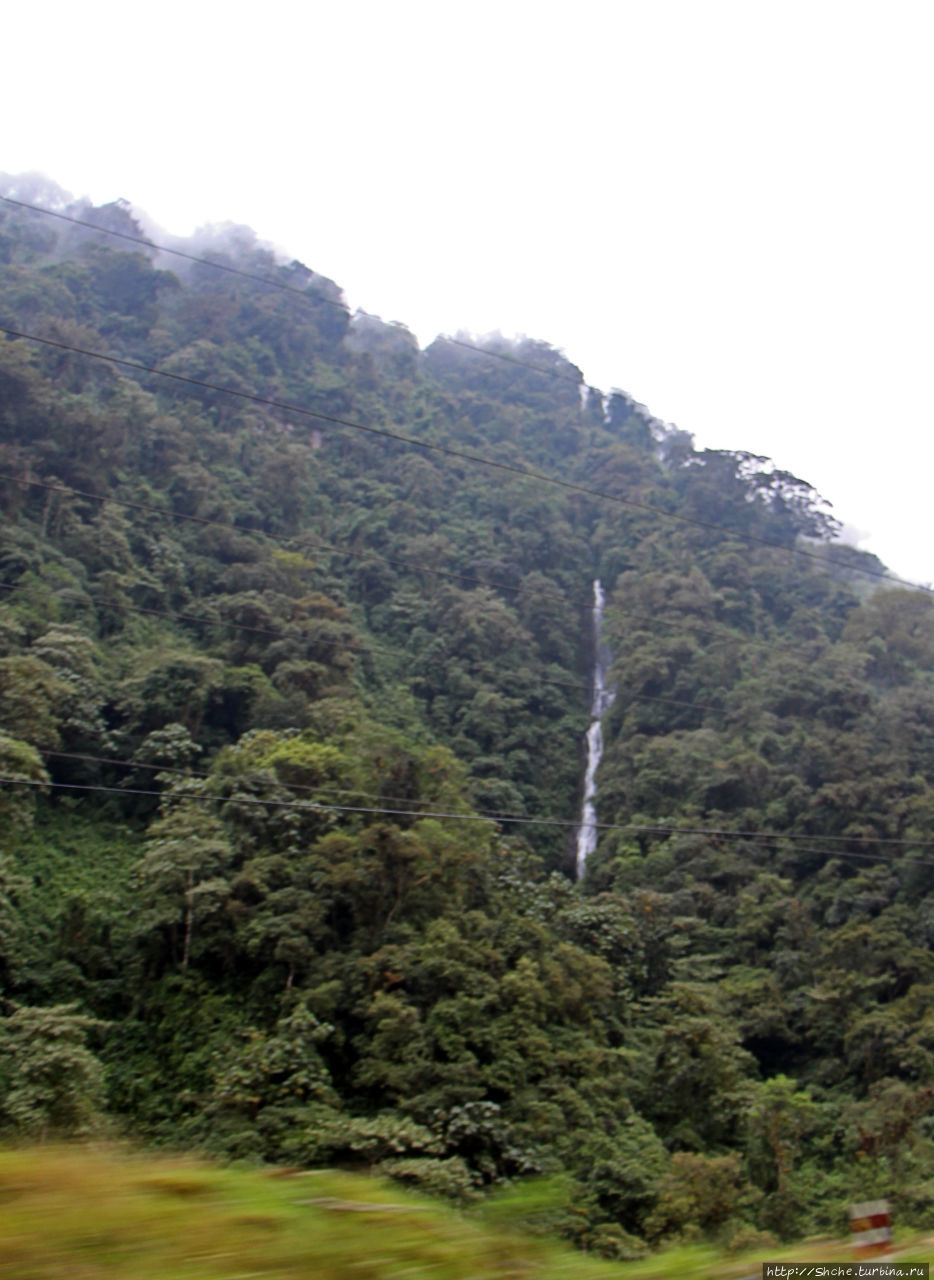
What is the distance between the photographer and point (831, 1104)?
1472 centimetres

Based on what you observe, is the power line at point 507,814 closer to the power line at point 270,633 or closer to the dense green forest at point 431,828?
the dense green forest at point 431,828

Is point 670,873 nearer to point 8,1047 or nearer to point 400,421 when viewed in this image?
point 8,1047

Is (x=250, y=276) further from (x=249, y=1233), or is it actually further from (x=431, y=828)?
(x=249, y=1233)

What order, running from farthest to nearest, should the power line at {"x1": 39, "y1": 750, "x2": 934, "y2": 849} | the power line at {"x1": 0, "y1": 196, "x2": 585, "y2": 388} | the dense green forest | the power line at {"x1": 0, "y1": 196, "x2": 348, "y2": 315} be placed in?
the power line at {"x1": 0, "y1": 196, "x2": 585, "y2": 388}
the power line at {"x1": 0, "y1": 196, "x2": 348, "y2": 315}
the power line at {"x1": 39, "y1": 750, "x2": 934, "y2": 849}
the dense green forest

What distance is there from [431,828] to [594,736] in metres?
19.2

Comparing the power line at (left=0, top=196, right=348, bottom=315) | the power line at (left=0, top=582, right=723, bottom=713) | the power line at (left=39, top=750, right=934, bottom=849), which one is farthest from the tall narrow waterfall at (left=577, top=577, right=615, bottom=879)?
the power line at (left=0, top=196, right=348, bottom=315)

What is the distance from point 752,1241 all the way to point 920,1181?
3.96 metres

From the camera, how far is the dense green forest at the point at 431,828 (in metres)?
11.2

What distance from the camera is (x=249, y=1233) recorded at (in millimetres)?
2393

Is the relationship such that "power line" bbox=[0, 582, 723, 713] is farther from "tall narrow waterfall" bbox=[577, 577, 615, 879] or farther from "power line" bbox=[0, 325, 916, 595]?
"power line" bbox=[0, 325, 916, 595]

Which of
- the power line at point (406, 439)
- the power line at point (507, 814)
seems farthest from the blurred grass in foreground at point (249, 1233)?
the power line at point (406, 439)

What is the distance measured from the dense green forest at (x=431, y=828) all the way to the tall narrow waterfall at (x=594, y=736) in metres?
0.61

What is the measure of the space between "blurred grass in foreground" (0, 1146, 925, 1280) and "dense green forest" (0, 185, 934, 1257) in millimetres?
6327

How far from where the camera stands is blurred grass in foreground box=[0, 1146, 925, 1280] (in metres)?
2.15
